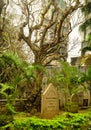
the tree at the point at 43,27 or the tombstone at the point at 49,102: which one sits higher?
the tree at the point at 43,27

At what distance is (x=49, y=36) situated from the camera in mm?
14188

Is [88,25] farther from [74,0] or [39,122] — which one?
[39,122]

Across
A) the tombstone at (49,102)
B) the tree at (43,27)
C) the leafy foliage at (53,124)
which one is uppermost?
the tree at (43,27)

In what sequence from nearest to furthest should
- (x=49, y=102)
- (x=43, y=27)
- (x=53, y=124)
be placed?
1. (x=53, y=124)
2. (x=49, y=102)
3. (x=43, y=27)

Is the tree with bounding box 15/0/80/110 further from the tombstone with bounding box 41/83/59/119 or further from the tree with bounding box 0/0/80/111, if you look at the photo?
the tombstone with bounding box 41/83/59/119

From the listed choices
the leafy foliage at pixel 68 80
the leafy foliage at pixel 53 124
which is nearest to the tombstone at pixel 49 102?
the leafy foliage at pixel 68 80

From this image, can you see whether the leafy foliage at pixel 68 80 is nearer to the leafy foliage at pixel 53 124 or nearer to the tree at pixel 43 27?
the tree at pixel 43 27

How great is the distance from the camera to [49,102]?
399 inches

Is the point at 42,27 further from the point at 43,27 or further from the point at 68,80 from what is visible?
the point at 68,80

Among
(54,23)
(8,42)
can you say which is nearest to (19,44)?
(8,42)

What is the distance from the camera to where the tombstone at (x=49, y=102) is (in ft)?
32.8

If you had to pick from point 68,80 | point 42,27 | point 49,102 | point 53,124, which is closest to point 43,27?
point 42,27

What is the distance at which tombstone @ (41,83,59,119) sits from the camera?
1000cm

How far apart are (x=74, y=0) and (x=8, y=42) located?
10.5 ft
